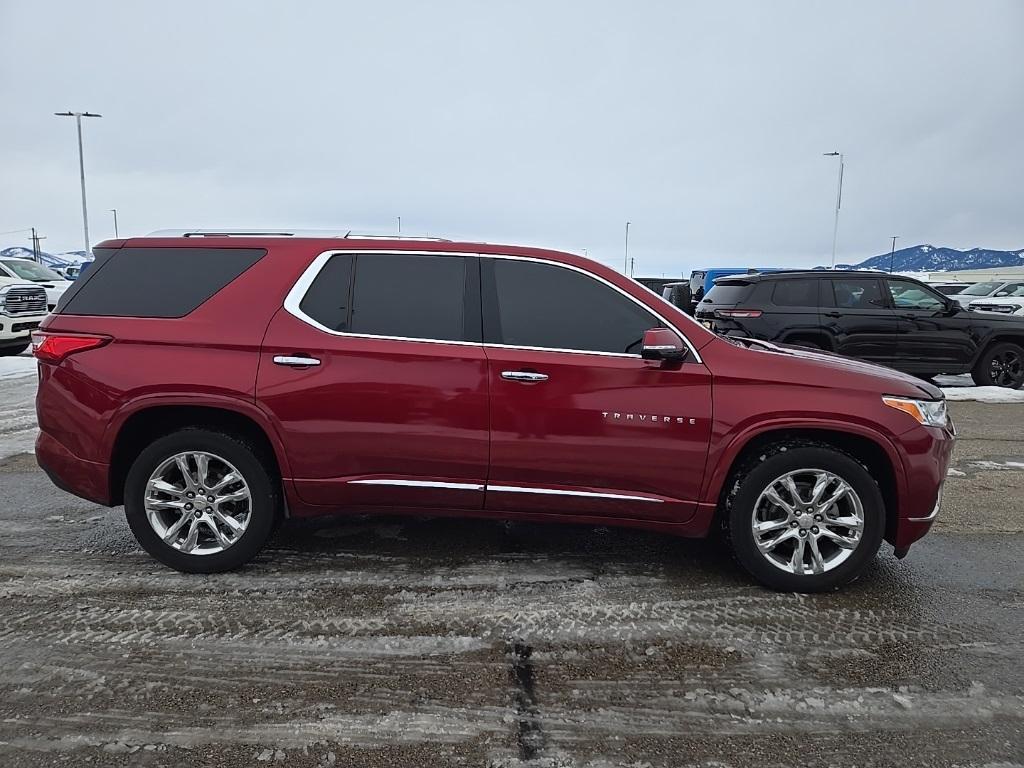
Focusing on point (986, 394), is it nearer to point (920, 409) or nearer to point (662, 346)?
point (920, 409)

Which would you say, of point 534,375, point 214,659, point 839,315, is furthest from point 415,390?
point 839,315

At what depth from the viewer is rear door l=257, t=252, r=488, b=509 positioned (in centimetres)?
340

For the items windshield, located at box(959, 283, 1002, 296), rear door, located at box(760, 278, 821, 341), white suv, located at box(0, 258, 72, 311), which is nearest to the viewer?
rear door, located at box(760, 278, 821, 341)

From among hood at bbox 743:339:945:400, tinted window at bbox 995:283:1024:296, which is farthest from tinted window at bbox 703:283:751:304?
tinted window at bbox 995:283:1024:296

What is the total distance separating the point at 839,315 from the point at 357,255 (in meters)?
8.03

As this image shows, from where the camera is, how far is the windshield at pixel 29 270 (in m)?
14.8

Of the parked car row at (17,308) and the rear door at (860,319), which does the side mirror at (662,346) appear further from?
the parked car row at (17,308)

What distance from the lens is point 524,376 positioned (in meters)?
3.37

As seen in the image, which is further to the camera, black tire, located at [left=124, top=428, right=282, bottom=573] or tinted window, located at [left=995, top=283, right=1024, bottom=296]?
tinted window, located at [left=995, top=283, right=1024, bottom=296]

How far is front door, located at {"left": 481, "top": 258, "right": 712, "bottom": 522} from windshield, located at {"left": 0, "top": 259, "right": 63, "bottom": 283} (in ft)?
50.0

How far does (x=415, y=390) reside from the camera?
3.39m

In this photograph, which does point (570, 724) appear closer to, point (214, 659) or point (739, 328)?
point (214, 659)

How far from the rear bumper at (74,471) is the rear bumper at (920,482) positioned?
4.15m

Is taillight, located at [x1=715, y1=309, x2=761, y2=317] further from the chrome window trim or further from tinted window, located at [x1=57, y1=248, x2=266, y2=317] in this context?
tinted window, located at [x1=57, y1=248, x2=266, y2=317]
